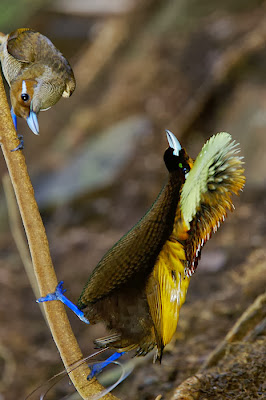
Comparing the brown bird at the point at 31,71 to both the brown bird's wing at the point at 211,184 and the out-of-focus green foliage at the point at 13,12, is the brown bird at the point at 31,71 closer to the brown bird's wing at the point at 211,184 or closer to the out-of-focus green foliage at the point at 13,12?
the brown bird's wing at the point at 211,184

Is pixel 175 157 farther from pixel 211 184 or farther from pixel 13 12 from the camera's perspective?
pixel 13 12

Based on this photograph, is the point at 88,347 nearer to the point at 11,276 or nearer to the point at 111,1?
the point at 11,276

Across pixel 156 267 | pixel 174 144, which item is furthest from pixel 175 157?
pixel 156 267

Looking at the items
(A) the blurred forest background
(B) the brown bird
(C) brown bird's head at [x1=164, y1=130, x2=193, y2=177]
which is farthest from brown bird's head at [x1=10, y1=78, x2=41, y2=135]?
(A) the blurred forest background

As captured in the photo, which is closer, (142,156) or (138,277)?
(138,277)

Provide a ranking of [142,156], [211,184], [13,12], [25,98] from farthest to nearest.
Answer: [13,12]
[142,156]
[25,98]
[211,184]

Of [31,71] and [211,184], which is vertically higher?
[31,71]

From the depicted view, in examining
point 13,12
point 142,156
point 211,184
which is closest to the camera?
point 211,184

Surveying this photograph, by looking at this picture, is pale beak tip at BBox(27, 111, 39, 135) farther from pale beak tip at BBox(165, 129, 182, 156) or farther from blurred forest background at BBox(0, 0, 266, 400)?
blurred forest background at BBox(0, 0, 266, 400)

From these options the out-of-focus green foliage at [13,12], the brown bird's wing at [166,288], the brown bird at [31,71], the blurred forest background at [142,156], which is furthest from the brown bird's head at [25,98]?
the out-of-focus green foliage at [13,12]
